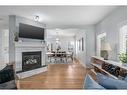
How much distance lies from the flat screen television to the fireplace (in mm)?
366

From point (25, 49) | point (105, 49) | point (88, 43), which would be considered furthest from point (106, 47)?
point (25, 49)

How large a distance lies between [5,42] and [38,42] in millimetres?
724

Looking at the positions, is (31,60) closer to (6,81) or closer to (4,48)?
(4,48)

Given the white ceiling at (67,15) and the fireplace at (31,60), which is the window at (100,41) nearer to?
the white ceiling at (67,15)

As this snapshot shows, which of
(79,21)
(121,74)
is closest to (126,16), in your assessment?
(79,21)

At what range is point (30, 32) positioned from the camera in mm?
2938

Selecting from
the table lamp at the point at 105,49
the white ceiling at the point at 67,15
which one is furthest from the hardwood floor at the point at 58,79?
the white ceiling at the point at 67,15

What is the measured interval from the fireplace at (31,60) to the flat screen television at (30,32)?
0.37 metres

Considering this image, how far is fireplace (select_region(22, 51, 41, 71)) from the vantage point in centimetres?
298

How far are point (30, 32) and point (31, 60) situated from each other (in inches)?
27.0

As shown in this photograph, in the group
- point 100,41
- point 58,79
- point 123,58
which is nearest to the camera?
point 123,58

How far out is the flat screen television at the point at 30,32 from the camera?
2848 millimetres

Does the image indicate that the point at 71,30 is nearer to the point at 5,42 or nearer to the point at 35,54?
the point at 35,54

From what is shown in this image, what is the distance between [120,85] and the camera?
3.55ft
